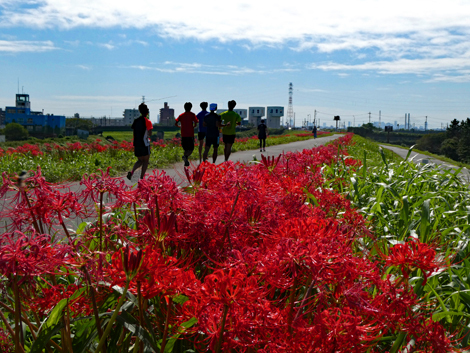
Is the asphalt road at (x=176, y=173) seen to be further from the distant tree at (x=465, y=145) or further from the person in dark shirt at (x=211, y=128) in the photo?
the distant tree at (x=465, y=145)

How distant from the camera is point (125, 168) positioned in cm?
1432

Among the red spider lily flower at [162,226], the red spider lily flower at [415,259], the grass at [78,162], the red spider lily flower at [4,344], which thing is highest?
the red spider lily flower at [162,226]

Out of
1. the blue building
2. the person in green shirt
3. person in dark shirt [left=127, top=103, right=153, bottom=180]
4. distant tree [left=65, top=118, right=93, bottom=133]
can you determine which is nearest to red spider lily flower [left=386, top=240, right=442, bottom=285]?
person in dark shirt [left=127, top=103, right=153, bottom=180]

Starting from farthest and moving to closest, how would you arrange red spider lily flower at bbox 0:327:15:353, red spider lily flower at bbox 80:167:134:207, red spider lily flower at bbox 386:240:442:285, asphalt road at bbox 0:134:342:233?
asphalt road at bbox 0:134:342:233 → red spider lily flower at bbox 80:167:134:207 → red spider lily flower at bbox 0:327:15:353 → red spider lily flower at bbox 386:240:442:285

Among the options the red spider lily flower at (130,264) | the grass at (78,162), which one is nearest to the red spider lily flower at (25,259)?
the red spider lily flower at (130,264)

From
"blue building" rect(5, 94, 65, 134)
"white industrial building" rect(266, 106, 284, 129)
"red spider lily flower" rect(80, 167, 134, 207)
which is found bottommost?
"red spider lily flower" rect(80, 167, 134, 207)

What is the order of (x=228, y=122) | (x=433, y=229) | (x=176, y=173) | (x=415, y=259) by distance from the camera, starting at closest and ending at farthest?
(x=415, y=259)
(x=433, y=229)
(x=176, y=173)
(x=228, y=122)

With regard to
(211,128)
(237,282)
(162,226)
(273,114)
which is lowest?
(237,282)

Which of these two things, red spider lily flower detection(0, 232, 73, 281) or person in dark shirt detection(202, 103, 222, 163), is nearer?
red spider lily flower detection(0, 232, 73, 281)

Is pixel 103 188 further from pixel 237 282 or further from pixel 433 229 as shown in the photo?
pixel 433 229

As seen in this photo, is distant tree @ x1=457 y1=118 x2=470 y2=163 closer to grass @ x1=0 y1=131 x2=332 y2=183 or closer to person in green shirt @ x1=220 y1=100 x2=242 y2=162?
grass @ x1=0 y1=131 x2=332 y2=183

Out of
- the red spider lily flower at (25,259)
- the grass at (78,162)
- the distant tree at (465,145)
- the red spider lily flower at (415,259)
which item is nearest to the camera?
the red spider lily flower at (25,259)

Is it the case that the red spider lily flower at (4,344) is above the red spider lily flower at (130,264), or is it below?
below

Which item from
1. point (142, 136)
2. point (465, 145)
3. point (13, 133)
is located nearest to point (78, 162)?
point (142, 136)
